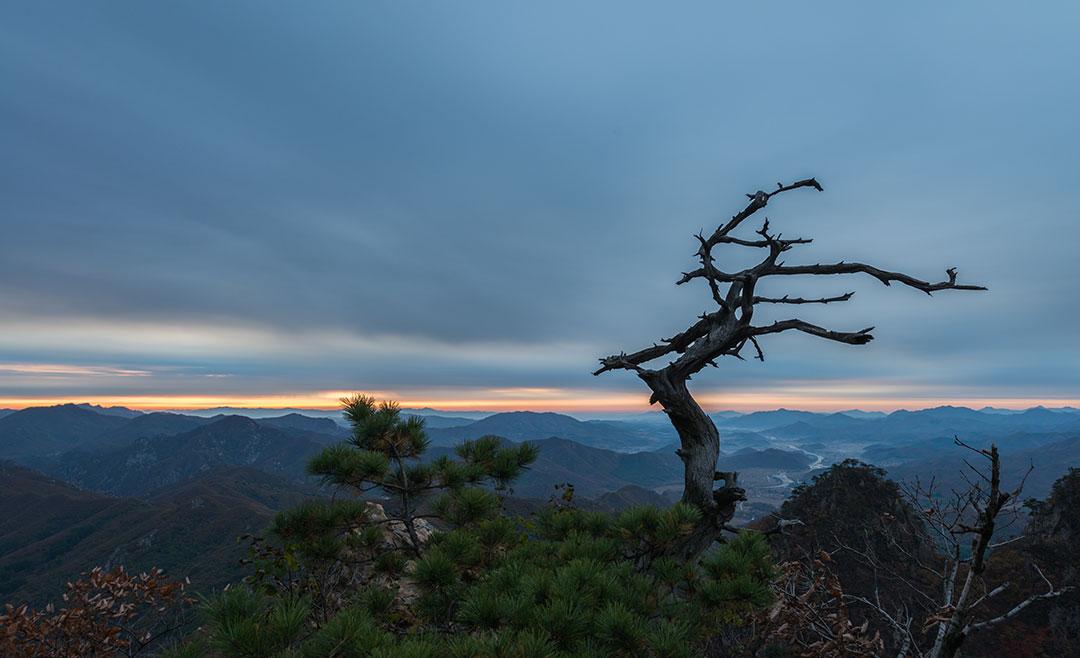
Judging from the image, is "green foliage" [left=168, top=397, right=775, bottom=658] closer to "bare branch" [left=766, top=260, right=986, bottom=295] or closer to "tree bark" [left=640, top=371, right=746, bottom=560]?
"tree bark" [left=640, top=371, right=746, bottom=560]

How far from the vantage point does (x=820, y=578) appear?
6855 millimetres

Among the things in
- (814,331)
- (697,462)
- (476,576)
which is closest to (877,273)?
(814,331)

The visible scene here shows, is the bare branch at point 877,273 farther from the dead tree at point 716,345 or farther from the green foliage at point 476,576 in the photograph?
the green foliage at point 476,576

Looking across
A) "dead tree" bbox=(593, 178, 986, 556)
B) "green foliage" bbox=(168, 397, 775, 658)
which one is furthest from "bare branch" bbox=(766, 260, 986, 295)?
"green foliage" bbox=(168, 397, 775, 658)

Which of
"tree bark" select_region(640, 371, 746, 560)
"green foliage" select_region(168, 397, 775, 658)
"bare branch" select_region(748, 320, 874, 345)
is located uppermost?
"bare branch" select_region(748, 320, 874, 345)

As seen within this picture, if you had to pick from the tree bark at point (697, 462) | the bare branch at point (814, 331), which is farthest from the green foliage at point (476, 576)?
the bare branch at point (814, 331)

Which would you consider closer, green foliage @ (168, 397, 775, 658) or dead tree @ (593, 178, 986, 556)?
green foliage @ (168, 397, 775, 658)

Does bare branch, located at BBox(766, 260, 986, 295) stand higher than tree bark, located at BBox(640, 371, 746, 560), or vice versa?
bare branch, located at BBox(766, 260, 986, 295)

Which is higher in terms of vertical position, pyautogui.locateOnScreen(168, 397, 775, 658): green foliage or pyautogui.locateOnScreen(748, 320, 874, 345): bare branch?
pyautogui.locateOnScreen(748, 320, 874, 345): bare branch

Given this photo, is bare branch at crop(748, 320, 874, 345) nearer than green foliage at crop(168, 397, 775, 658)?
No

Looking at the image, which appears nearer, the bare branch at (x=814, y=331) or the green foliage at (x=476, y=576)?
the green foliage at (x=476, y=576)

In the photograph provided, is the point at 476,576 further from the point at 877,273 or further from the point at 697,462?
the point at 877,273

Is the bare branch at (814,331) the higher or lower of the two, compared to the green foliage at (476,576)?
higher

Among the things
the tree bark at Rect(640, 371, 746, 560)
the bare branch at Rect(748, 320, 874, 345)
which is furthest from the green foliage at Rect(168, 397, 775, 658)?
the bare branch at Rect(748, 320, 874, 345)
